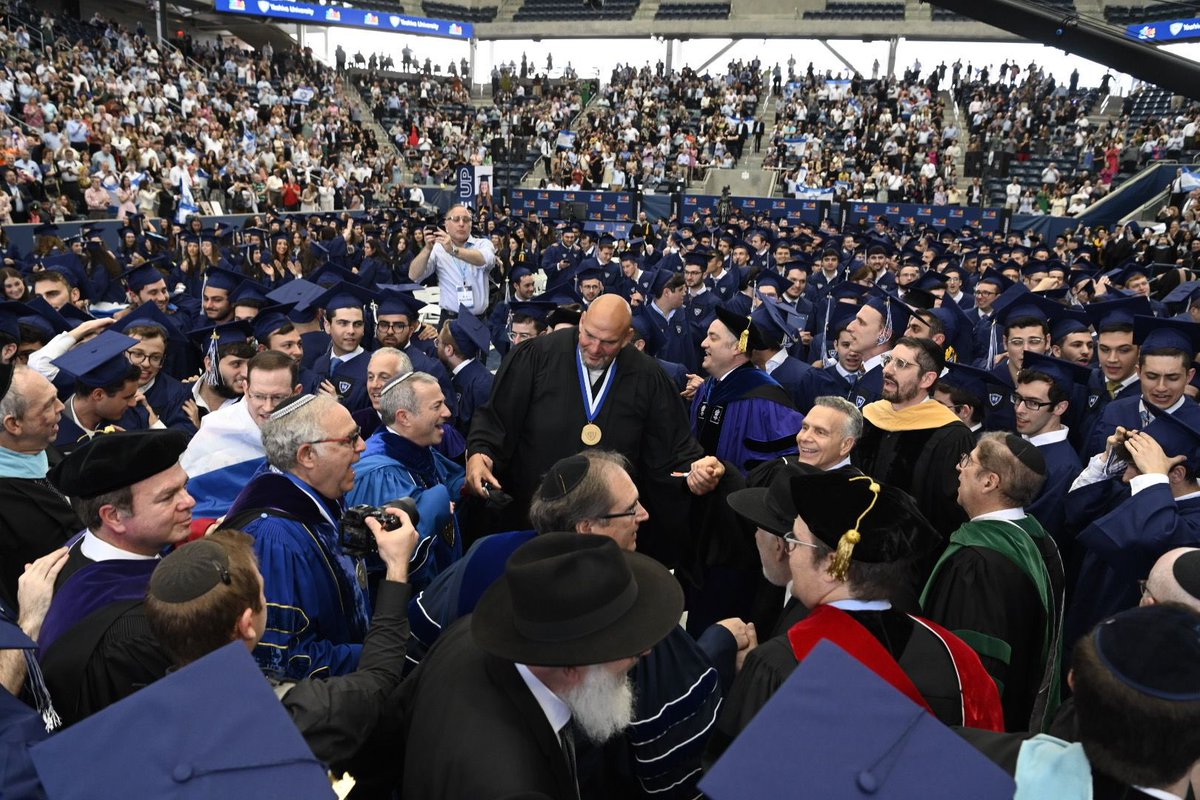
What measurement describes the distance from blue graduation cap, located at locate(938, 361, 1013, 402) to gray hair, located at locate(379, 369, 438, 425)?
341cm

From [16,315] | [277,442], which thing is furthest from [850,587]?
[16,315]

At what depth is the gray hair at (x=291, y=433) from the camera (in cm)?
306

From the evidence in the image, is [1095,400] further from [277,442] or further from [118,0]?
[118,0]

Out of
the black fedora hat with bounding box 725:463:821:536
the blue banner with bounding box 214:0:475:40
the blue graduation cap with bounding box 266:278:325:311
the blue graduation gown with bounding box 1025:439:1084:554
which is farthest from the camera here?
the blue banner with bounding box 214:0:475:40

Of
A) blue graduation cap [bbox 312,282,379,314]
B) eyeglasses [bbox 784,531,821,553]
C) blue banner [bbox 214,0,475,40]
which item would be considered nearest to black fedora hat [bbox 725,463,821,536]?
eyeglasses [bbox 784,531,821,553]

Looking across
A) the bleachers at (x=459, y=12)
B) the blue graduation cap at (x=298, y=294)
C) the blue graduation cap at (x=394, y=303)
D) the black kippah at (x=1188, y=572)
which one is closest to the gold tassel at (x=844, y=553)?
the black kippah at (x=1188, y=572)

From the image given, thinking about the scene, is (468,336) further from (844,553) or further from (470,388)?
(844,553)

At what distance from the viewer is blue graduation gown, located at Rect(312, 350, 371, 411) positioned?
5.91 m

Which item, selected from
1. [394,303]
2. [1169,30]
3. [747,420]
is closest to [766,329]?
[747,420]

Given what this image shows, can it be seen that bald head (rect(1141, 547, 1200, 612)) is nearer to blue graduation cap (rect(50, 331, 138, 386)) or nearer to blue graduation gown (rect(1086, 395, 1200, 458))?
blue graduation gown (rect(1086, 395, 1200, 458))

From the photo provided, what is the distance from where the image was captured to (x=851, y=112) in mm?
34438

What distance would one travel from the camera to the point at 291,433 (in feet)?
10.0

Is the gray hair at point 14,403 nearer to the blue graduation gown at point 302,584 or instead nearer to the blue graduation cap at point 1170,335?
the blue graduation gown at point 302,584

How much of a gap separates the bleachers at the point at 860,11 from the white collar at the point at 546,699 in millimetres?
43374
